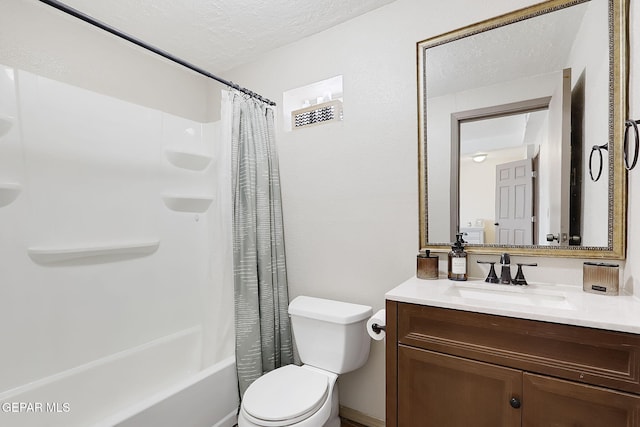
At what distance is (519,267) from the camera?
4.30ft

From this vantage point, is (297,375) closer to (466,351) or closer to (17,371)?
(466,351)

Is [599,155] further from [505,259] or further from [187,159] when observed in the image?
[187,159]

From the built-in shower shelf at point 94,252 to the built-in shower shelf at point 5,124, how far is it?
60 cm

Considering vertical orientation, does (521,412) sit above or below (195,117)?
below

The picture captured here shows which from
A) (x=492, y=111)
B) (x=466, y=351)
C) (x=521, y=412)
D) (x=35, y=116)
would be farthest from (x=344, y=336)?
(x=35, y=116)

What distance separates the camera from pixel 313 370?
1643 mm

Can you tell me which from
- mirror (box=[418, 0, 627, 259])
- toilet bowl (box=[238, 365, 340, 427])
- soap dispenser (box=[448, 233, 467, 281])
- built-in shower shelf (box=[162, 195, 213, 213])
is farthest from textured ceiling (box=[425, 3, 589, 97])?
built-in shower shelf (box=[162, 195, 213, 213])

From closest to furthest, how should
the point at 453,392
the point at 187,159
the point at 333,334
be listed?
the point at 453,392 → the point at 333,334 → the point at 187,159

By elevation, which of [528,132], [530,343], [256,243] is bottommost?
[530,343]

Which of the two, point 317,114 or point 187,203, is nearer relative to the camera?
point 317,114

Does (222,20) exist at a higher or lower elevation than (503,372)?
higher

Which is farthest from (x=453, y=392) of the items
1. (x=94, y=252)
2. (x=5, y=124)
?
(x=5, y=124)

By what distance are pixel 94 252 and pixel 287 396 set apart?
1.41 metres

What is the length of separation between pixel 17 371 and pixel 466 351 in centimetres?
210
